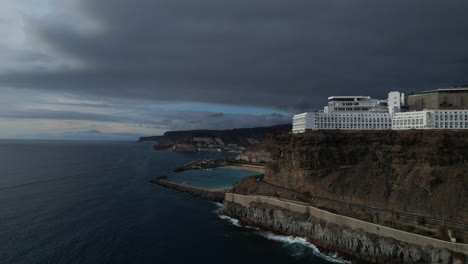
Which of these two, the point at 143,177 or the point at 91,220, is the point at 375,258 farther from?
the point at 143,177

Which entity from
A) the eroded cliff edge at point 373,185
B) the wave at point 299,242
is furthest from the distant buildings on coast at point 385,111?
the wave at point 299,242

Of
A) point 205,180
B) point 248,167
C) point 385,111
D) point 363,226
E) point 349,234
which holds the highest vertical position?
point 385,111

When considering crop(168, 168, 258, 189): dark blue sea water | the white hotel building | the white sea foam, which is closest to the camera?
the white sea foam

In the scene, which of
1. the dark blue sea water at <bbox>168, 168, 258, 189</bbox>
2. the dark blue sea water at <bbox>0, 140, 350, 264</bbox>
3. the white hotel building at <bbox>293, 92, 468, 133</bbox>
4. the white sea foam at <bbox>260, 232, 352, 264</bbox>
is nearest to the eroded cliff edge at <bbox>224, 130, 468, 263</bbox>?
the white sea foam at <bbox>260, 232, 352, 264</bbox>

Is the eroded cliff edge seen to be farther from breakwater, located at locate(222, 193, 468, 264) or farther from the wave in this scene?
the wave

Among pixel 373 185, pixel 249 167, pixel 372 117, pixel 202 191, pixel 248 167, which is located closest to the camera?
pixel 373 185

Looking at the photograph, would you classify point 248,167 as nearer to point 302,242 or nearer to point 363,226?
point 302,242

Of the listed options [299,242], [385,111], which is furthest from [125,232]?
[385,111]

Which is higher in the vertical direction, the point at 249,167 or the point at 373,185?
the point at 373,185
